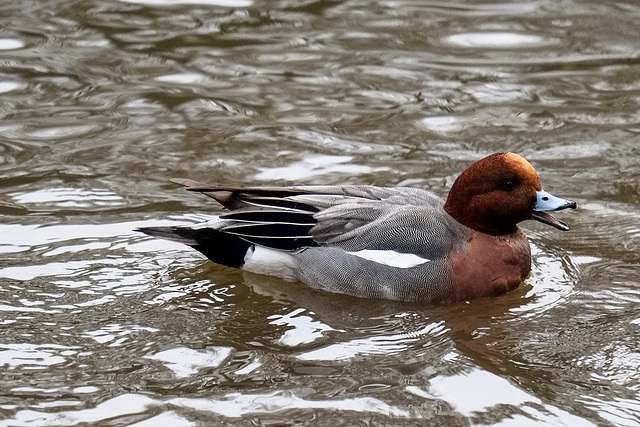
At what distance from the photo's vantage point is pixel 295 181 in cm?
807

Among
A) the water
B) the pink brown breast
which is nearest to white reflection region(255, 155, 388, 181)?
the water

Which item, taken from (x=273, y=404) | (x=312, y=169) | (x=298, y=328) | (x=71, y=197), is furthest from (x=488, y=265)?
(x=71, y=197)

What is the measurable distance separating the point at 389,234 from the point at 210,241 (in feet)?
3.69

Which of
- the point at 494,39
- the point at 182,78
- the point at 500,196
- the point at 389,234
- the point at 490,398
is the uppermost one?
the point at 494,39

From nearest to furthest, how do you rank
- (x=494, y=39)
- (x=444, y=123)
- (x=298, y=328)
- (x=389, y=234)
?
1. (x=298, y=328)
2. (x=389, y=234)
3. (x=444, y=123)
4. (x=494, y=39)

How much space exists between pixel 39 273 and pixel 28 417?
1677 millimetres

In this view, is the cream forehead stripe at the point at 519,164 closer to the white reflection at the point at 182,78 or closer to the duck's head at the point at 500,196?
the duck's head at the point at 500,196

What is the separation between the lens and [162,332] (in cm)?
595

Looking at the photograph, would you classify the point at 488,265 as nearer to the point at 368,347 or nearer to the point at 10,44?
the point at 368,347

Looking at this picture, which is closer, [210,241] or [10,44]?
[210,241]

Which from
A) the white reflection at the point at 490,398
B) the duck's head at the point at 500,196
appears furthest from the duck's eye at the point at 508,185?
the white reflection at the point at 490,398

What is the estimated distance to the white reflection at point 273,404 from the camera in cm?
512

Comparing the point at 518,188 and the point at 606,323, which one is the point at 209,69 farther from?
the point at 606,323

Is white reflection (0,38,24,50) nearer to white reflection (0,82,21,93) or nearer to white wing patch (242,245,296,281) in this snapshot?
white reflection (0,82,21,93)
